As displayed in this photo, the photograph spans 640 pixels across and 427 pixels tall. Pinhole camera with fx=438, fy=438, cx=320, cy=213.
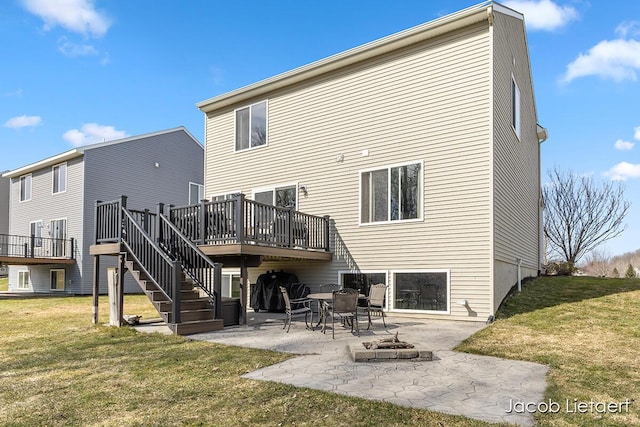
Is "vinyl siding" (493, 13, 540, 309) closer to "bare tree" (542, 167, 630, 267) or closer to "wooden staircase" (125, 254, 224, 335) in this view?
"wooden staircase" (125, 254, 224, 335)

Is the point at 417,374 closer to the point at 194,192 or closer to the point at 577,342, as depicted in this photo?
the point at 577,342

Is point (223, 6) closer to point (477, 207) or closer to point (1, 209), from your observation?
point (477, 207)

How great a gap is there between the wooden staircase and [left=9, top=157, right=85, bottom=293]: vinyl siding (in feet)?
44.4

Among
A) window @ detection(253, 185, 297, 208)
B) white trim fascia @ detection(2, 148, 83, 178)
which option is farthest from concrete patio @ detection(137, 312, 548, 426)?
white trim fascia @ detection(2, 148, 83, 178)

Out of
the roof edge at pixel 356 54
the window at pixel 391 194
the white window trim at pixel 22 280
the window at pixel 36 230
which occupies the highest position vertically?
the roof edge at pixel 356 54

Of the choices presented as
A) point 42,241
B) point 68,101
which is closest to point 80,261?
point 42,241

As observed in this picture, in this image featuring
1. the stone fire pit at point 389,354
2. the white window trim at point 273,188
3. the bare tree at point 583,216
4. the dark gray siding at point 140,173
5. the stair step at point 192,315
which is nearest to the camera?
the stone fire pit at point 389,354

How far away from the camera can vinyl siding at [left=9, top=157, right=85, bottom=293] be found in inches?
807

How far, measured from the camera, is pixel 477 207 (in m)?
9.46

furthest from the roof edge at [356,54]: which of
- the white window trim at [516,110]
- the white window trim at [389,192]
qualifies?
the white window trim at [516,110]

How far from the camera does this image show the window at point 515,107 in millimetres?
11968

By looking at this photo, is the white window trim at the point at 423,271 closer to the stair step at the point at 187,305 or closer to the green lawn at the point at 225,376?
the green lawn at the point at 225,376

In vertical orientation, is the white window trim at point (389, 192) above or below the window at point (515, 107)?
below

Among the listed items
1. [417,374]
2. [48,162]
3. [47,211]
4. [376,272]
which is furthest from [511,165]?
[47,211]
